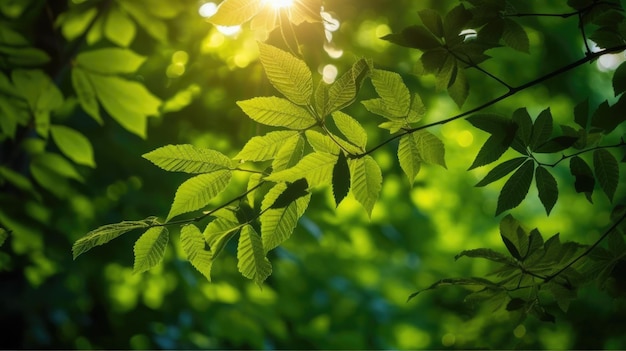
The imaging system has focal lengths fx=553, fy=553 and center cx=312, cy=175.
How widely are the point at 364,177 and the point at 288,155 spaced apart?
141 mm

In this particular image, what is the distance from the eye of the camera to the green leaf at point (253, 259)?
0.99 m

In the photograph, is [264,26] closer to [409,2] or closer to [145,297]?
[409,2]

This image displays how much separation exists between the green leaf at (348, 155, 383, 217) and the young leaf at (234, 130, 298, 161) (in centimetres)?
12

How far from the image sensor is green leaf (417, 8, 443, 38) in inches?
43.0

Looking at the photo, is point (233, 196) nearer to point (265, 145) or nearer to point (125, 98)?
point (125, 98)

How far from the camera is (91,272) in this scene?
3.79 m

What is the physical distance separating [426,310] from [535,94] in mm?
1985

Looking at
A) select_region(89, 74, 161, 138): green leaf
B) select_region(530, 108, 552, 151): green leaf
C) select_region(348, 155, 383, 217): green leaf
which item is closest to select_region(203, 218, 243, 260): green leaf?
select_region(348, 155, 383, 217): green leaf

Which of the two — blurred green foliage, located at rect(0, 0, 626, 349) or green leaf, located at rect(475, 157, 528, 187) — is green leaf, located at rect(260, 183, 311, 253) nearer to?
green leaf, located at rect(475, 157, 528, 187)

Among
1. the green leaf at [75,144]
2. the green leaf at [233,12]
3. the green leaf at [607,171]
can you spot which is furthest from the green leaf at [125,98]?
the green leaf at [607,171]

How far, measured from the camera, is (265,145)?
959 millimetres

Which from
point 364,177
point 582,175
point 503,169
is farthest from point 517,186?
point 364,177

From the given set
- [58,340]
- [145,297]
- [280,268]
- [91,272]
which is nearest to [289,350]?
[280,268]

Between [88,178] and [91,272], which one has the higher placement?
[88,178]
